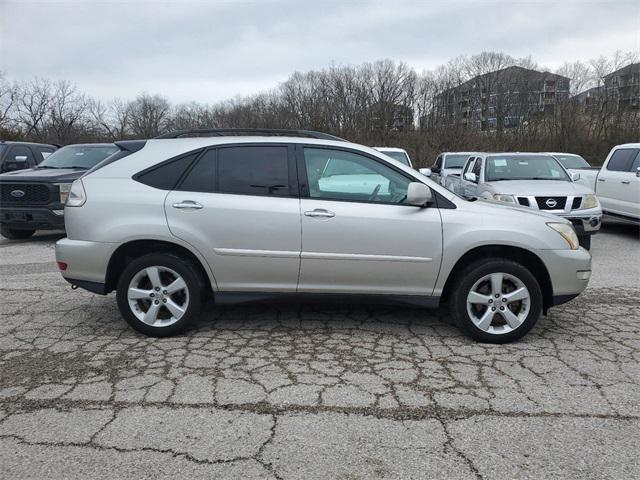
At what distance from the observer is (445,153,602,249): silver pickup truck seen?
26.7 feet

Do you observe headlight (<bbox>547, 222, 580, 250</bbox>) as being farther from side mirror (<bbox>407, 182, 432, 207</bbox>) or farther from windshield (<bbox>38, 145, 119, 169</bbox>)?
windshield (<bbox>38, 145, 119, 169</bbox>)

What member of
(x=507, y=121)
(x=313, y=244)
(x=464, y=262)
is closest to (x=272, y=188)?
(x=313, y=244)

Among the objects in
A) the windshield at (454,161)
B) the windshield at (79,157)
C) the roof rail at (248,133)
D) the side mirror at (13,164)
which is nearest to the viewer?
the roof rail at (248,133)

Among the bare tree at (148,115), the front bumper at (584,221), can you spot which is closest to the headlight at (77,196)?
the front bumper at (584,221)

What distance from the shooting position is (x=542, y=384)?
3.56 m

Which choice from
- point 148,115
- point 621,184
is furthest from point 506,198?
point 148,115

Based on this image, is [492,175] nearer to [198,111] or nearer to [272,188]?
[272,188]

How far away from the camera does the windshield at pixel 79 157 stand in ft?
34.5

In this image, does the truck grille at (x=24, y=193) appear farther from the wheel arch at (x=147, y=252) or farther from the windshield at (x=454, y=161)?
the windshield at (x=454, y=161)

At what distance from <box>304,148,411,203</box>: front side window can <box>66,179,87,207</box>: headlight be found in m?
1.91

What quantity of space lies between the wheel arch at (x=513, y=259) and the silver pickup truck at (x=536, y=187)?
315cm

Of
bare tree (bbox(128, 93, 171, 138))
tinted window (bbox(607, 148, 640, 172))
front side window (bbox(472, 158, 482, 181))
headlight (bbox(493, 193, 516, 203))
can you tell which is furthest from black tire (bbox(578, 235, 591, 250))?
bare tree (bbox(128, 93, 171, 138))

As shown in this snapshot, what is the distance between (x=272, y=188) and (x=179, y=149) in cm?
91

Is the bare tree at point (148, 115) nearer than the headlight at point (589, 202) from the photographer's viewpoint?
No
